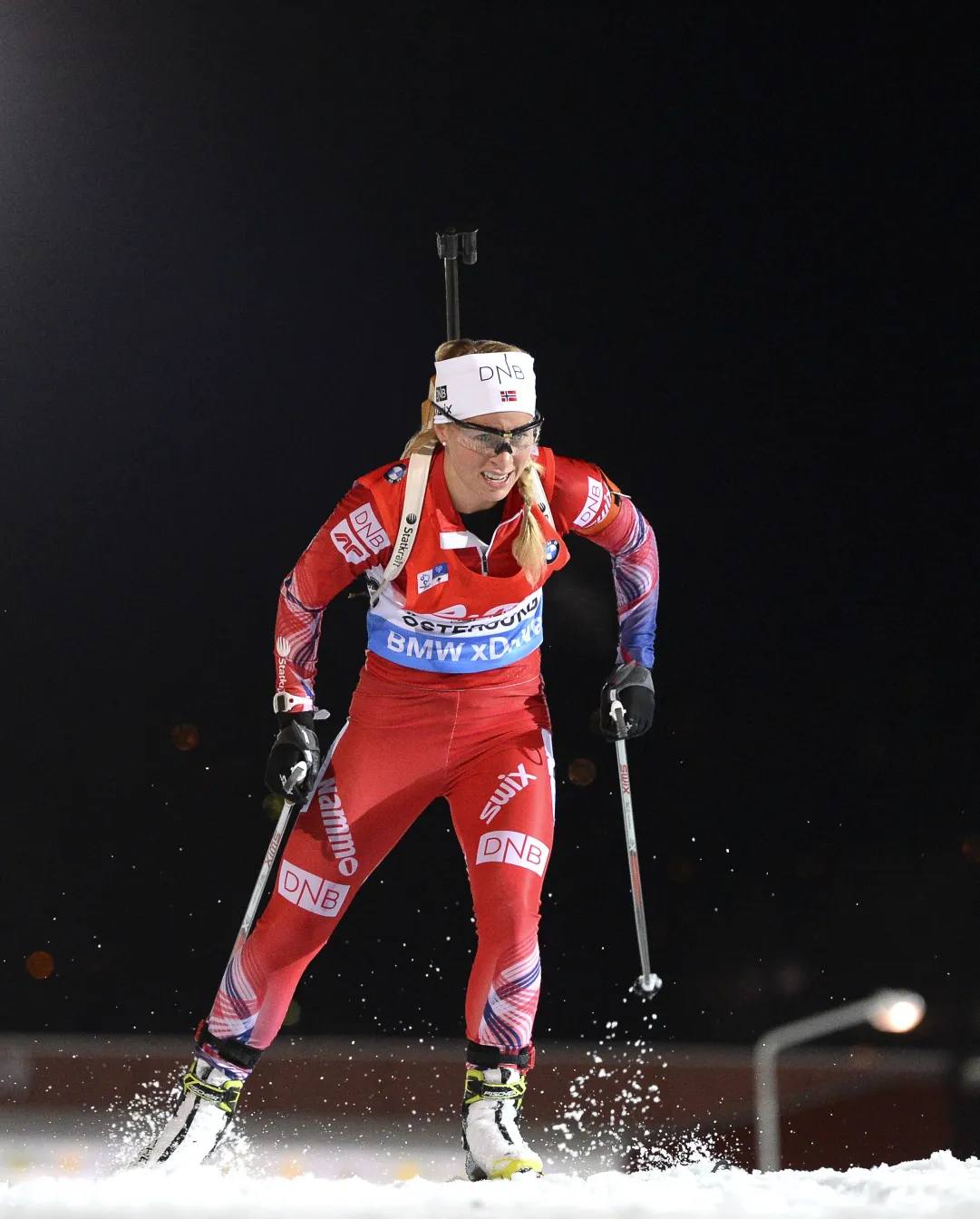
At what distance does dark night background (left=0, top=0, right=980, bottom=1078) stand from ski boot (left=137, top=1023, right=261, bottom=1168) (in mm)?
1244

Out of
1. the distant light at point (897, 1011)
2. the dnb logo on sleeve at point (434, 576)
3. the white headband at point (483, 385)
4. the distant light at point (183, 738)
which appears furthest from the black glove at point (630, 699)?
the distant light at point (897, 1011)

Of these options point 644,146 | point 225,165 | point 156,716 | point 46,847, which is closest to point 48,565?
point 156,716

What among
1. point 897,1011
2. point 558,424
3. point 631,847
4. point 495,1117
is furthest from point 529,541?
point 897,1011

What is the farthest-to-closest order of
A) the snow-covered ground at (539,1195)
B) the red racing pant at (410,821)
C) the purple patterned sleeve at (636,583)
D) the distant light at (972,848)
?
the distant light at (972,848) → the purple patterned sleeve at (636,583) → the red racing pant at (410,821) → the snow-covered ground at (539,1195)

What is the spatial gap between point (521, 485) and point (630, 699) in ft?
1.91

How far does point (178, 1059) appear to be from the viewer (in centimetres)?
398

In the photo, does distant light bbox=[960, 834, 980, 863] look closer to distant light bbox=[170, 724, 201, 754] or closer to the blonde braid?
the blonde braid

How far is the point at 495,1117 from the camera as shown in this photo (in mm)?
2582

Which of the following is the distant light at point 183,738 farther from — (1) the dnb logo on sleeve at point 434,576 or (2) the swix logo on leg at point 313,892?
(1) the dnb logo on sleeve at point 434,576

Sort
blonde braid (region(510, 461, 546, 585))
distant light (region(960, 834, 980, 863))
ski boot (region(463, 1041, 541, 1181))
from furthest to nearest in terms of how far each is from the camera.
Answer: distant light (region(960, 834, 980, 863))
blonde braid (region(510, 461, 546, 585))
ski boot (region(463, 1041, 541, 1181))

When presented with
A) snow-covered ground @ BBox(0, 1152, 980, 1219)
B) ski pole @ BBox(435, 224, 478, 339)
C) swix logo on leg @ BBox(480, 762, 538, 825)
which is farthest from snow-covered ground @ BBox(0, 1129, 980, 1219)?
ski pole @ BBox(435, 224, 478, 339)

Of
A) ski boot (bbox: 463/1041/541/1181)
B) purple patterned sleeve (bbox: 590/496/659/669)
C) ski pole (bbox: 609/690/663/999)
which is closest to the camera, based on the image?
ski boot (bbox: 463/1041/541/1181)

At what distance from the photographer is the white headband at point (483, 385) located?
107 inches

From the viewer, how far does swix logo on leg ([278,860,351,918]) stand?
271 centimetres
